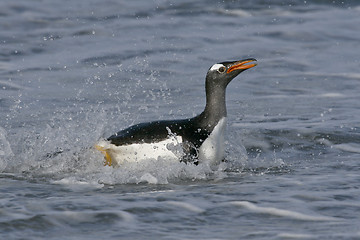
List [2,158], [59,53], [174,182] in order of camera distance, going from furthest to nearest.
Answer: [59,53]
[2,158]
[174,182]

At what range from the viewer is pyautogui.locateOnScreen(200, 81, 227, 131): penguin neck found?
751cm

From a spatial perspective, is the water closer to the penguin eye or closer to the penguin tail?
the penguin tail

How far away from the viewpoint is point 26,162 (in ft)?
24.7

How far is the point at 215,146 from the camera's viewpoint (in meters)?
7.36

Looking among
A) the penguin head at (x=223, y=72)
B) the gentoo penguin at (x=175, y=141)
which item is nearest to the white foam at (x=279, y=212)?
the gentoo penguin at (x=175, y=141)

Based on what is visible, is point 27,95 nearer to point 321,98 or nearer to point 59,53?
point 59,53

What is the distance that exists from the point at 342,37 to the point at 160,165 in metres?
7.68

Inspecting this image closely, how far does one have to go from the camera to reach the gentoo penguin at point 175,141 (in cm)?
716

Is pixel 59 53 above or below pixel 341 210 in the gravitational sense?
above

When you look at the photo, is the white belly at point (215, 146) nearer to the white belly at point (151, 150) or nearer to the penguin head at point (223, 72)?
the white belly at point (151, 150)

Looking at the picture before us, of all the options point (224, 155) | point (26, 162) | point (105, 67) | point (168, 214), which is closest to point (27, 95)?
point (105, 67)

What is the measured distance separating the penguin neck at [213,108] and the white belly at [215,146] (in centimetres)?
5

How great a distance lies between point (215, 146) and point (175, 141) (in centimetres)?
42

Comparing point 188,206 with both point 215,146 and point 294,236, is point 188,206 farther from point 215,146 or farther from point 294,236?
point 215,146
